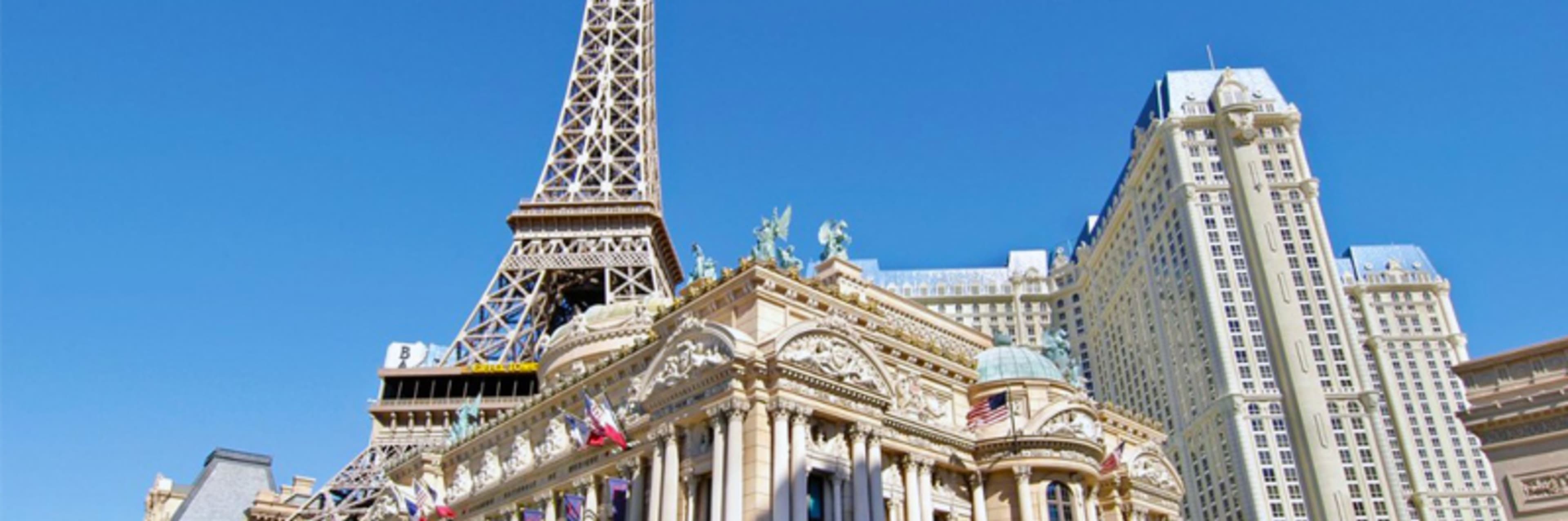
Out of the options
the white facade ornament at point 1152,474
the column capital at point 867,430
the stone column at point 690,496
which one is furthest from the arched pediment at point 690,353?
the white facade ornament at point 1152,474

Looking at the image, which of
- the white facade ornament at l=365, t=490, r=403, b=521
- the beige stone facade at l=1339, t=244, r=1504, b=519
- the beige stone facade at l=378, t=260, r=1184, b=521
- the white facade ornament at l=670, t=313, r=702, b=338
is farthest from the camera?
the beige stone facade at l=1339, t=244, r=1504, b=519

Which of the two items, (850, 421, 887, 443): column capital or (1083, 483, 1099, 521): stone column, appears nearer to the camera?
(850, 421, 887, 443): column capital

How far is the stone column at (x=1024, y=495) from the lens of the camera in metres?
39.0

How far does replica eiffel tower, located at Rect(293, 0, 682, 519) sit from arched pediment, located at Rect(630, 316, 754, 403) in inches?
1088

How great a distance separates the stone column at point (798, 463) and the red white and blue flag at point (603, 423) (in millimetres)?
6654

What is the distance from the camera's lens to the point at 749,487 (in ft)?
105

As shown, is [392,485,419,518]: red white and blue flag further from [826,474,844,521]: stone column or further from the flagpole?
the flagpole

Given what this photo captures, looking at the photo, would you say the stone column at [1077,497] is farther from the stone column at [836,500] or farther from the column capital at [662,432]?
the column capital at [662,432]

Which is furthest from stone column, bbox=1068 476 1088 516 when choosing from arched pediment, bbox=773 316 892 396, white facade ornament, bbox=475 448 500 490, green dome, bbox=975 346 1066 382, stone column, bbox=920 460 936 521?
white facade ornament, bbox=475 448 500 490

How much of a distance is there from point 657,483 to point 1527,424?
33034mm

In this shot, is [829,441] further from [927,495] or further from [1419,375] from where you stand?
[1419,375]

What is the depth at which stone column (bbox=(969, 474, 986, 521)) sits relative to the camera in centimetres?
3956

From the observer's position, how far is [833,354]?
35250 mm

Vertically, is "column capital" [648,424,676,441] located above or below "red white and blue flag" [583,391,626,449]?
below
